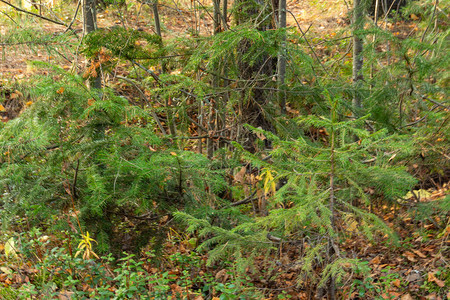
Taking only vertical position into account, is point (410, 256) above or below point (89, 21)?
below

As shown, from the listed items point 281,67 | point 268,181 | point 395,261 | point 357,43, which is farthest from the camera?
point 357,43

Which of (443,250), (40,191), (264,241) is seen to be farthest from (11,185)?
(443,250)

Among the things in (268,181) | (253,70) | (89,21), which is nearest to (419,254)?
(268,181)

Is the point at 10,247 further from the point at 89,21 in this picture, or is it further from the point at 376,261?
the point at 376,261

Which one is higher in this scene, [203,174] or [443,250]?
[203,174]

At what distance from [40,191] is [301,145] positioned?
82.4 inches

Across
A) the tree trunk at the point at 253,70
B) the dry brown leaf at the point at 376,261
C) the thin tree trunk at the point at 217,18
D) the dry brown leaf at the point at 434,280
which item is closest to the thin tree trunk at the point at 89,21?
the thin tree trunk at the point at 217,18

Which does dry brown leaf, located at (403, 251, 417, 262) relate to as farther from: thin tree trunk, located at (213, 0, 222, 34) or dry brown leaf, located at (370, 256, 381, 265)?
thin tree trunk, located at (213, 0, 222, 34)

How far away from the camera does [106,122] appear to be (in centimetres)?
345

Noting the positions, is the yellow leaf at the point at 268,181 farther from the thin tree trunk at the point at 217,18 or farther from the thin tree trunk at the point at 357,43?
the thin tree trunk at the point at 217,18

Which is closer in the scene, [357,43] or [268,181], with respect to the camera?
[268,181]

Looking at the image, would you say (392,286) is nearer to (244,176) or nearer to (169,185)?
(244,176)

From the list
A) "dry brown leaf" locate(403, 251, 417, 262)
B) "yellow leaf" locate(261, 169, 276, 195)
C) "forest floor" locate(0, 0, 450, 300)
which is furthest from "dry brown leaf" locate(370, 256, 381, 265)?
"yellow leaf" locate(261, 169, 276, 195)

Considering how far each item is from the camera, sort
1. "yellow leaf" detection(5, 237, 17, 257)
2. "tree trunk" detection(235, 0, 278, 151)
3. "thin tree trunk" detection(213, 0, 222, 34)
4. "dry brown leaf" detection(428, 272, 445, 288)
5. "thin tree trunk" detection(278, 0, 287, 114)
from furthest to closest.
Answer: "thin tree trunk" detection(213, 0, 222, 34), "tree trunk" detection(235, 0, 278, 151), "thin tree trunk" detection(278, 0, 287, 114), "yellow leaf" detection(5, 237, 17, 257), "dry brown leaf" detection(428, 272, 445, 288)
